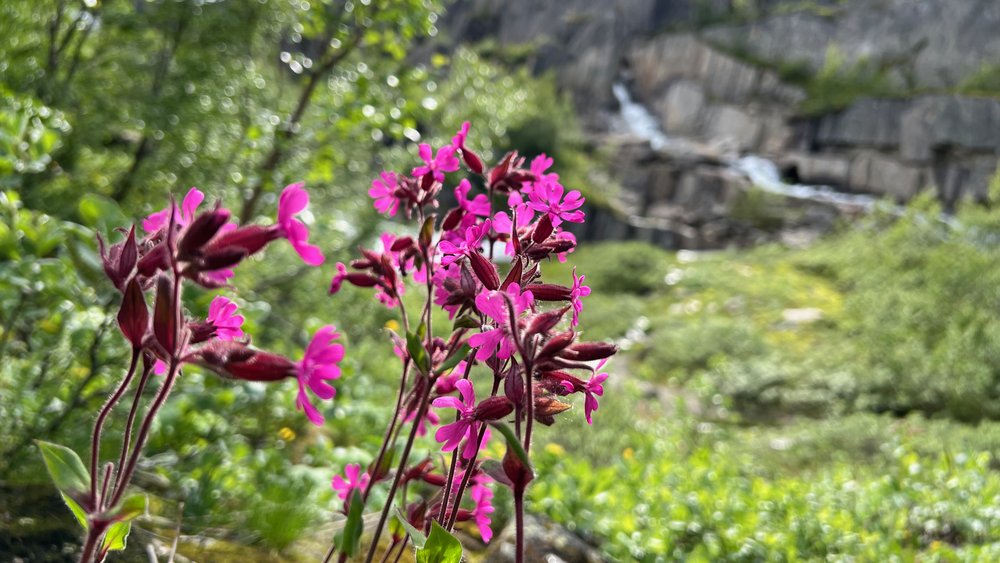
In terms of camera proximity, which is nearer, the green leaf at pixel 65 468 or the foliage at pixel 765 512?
the green leaf at pixel 65 468

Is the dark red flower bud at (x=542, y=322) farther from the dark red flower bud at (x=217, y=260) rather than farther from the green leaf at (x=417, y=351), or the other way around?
the dark red flower bud at (x=217, y=260)

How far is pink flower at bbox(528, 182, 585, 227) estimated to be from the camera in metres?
0.79

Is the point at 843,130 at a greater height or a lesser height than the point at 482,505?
greater

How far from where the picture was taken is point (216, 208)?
55 cm

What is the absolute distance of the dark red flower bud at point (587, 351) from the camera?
0.68m

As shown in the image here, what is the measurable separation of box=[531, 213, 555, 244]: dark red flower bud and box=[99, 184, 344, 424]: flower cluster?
27 cm

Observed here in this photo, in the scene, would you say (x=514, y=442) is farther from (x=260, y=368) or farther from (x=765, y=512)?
(x=765, y=512)

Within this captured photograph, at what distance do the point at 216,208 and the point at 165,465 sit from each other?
1.39m

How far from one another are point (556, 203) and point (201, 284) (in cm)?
43

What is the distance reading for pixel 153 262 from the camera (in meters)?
0.58

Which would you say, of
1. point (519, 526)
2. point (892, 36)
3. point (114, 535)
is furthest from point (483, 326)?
point (892, 36)

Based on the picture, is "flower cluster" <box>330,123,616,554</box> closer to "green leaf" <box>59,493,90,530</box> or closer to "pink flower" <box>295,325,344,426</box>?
"pink flower" <box>295,325,344,426</box>

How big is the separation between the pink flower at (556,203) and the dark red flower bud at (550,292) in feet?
0.27

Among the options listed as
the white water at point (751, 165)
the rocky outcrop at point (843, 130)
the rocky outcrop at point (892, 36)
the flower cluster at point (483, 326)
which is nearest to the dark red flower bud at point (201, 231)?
the flower cluster at point (483, 326)
